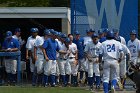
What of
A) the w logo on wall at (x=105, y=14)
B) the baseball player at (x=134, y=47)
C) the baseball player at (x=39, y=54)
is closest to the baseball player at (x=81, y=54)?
the w logo on wall at (x=105, y=14)

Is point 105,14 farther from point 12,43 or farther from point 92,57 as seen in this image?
point 12,43

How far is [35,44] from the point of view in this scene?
70.7 ft

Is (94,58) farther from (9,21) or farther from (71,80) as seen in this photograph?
(9,21)

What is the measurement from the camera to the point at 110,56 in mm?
17203

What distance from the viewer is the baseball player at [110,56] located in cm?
1717

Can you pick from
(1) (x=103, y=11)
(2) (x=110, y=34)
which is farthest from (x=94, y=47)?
(2) (x=110, y=34)

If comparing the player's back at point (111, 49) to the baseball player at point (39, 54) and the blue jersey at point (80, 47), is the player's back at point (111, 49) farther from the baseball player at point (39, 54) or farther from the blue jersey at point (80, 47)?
the blue jersey at point (80, 47)

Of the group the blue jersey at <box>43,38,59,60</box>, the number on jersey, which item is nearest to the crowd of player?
the blue jersey at <box>43,38,59,60</box>

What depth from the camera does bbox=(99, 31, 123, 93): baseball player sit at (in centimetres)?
1717

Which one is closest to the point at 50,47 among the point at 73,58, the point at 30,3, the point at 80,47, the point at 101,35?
the point at 73,58

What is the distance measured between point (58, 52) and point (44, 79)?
119cm

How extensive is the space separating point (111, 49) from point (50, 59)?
4.62m

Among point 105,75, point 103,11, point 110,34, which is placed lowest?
point 105,75

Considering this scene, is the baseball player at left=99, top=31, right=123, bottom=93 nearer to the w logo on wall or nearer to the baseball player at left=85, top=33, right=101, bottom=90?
the baseball player at left=85, top=33, right=101, bottom=90
